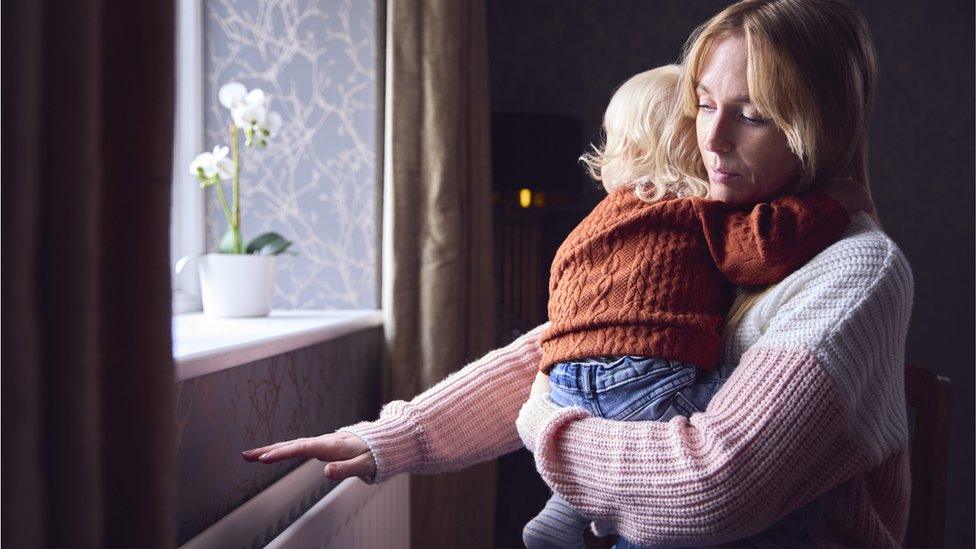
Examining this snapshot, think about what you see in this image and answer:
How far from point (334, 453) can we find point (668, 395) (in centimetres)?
44

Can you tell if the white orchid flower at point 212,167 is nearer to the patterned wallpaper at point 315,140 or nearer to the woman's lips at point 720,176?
the patterned wallpaper at point 315,140

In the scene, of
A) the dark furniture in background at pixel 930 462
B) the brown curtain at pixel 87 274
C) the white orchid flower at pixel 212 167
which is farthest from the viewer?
the white orchid flower at pixel 212 167

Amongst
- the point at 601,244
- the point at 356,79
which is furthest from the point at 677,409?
the point at 356,79

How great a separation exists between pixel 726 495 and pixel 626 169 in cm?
49

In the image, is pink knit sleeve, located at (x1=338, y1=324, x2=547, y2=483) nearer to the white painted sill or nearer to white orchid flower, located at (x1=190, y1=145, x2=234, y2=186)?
the white painted sill

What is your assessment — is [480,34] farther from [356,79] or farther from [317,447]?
[317,447]

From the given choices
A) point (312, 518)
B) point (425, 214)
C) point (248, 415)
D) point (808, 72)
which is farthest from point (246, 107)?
point (808, 72)

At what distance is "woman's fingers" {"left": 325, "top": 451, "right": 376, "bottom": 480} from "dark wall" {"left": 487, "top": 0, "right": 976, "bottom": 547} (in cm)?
232

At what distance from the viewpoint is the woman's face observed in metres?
0.89

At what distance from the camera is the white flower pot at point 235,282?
1.62 meters

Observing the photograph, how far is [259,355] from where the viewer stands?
1.22 meters

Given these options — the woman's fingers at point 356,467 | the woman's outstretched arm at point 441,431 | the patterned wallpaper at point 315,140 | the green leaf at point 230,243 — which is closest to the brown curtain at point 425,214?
the patterned wallpaper at point 315,140

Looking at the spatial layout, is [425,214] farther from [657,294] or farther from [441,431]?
[657,294]

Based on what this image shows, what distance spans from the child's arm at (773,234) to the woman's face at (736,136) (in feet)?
0.12
